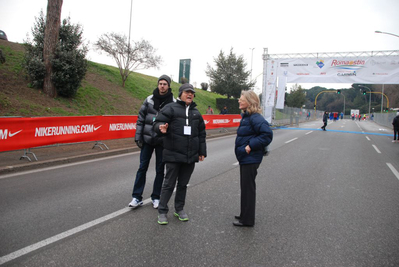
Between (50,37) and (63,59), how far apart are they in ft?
4.38

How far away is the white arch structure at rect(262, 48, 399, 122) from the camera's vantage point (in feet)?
66.4

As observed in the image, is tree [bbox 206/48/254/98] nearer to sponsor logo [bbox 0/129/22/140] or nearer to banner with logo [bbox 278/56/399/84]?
banner with logo [bbox 278/56/399/84]

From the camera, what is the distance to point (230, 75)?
123 ft

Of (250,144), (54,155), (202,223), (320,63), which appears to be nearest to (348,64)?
(320,63)

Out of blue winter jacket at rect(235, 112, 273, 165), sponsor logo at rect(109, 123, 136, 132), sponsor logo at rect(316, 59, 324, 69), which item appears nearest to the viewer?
blue winter jacket at rect(235, 112, 273, 165)

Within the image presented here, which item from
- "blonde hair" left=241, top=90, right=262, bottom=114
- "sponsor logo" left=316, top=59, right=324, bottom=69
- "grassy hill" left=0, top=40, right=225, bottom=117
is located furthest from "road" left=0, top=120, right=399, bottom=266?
"sponsor logo" left=316, top=59, right=324, bottom=69

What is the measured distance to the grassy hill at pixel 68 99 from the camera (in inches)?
524

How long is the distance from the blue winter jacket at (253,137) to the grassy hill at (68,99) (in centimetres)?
1165

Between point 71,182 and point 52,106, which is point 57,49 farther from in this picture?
point 71,182

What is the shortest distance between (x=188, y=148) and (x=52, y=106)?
13.1 metres

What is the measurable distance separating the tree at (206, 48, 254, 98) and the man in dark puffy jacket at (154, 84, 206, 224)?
34.0m

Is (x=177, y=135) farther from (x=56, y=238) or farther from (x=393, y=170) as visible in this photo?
(x=393, y=170)

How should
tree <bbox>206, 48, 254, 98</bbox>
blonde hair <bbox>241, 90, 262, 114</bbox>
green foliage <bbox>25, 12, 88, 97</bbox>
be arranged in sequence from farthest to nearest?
1. tree <bbox>206, 48, 254, 98</bbox>
2. green foliage <bbox>25, 12, 88, 97</bbox>
3. blonde hair <bbox>241, 90, 262, 114</bbox>

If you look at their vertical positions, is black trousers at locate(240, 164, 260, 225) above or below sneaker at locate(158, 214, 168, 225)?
above
